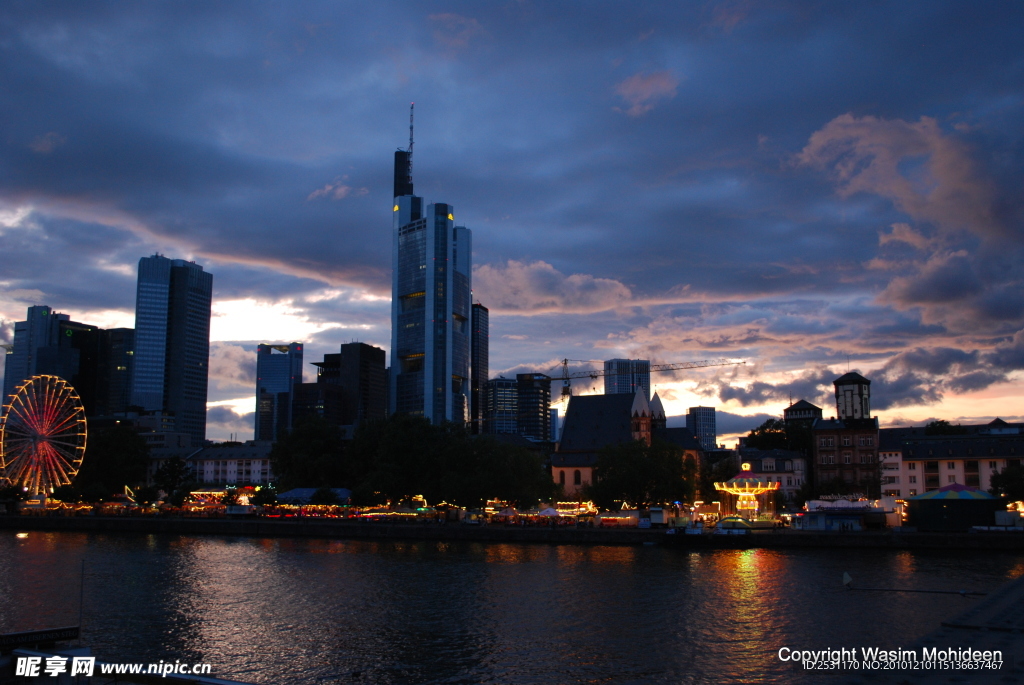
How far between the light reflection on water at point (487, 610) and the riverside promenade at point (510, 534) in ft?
20.5

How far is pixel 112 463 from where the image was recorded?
142625 mm

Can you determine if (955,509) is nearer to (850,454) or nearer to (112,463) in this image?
(850,454)

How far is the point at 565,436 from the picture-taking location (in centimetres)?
15400

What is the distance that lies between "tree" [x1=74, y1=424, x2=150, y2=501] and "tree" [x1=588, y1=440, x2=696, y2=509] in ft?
275

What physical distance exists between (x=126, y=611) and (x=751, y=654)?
107 feet

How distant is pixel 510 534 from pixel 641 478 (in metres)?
22.6

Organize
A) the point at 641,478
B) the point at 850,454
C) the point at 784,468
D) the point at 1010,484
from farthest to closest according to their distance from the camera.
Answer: the point at 784,468 < the point at 850,454 < the point at 641,478 < the point at 1010,484

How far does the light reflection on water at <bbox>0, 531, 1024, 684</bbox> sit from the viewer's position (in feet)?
109

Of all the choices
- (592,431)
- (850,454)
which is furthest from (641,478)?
(592,431)

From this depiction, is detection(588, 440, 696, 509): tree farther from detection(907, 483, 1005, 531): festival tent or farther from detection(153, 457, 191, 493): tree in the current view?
detection(153, 457, 191, 493): tree

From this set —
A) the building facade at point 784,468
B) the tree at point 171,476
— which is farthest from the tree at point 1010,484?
the tree at point 171,476

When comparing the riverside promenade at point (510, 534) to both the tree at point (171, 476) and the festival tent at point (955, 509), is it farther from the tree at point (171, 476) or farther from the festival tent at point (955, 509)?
the tree at point (171, 476)

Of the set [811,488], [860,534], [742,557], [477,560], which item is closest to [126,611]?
[477,560]

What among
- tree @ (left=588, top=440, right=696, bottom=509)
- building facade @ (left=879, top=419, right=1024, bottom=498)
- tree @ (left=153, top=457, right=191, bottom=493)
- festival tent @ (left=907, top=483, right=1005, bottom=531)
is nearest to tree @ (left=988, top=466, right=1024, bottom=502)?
building facade @ (left=879, top=419, right=1024, bottom=498)
